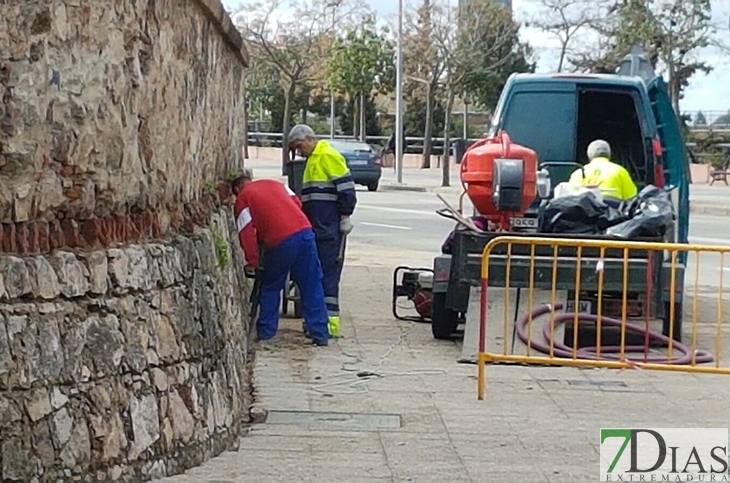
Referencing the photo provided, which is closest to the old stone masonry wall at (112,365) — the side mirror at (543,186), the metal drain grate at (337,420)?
the metal drain grate at (337,420)

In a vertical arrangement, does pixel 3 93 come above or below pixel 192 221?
above

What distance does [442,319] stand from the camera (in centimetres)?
1071

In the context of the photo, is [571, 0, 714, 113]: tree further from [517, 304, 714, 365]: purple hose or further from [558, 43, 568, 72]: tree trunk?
[517, 304, 714, 365]: purple hose

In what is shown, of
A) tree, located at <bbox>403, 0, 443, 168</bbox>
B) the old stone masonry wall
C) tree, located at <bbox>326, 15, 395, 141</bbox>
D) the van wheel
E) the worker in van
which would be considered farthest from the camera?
tree, located at <bbox>326, 15, 395, 141</bbox>

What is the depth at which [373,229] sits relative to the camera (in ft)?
72.3

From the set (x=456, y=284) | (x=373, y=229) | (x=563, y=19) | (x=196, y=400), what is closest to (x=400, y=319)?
(x=456, y=284)

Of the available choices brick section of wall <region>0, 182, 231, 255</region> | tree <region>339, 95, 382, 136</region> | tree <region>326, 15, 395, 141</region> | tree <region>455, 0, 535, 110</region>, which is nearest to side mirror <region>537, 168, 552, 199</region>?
brick section of wall <region>0, 182, 231, 255</region>

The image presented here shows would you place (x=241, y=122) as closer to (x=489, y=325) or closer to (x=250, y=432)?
(x=489, y=325)

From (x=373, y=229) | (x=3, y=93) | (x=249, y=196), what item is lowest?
(x=373, y=229)

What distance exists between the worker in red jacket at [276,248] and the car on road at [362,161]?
965 inches

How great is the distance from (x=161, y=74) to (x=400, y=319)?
5.57 meters

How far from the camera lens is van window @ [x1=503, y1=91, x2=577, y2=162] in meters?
12.6

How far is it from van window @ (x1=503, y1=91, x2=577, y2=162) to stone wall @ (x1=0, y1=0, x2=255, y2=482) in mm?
5843

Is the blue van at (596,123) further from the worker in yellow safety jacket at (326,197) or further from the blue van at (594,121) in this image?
the worker in yellow safety jacket at (326,197)
